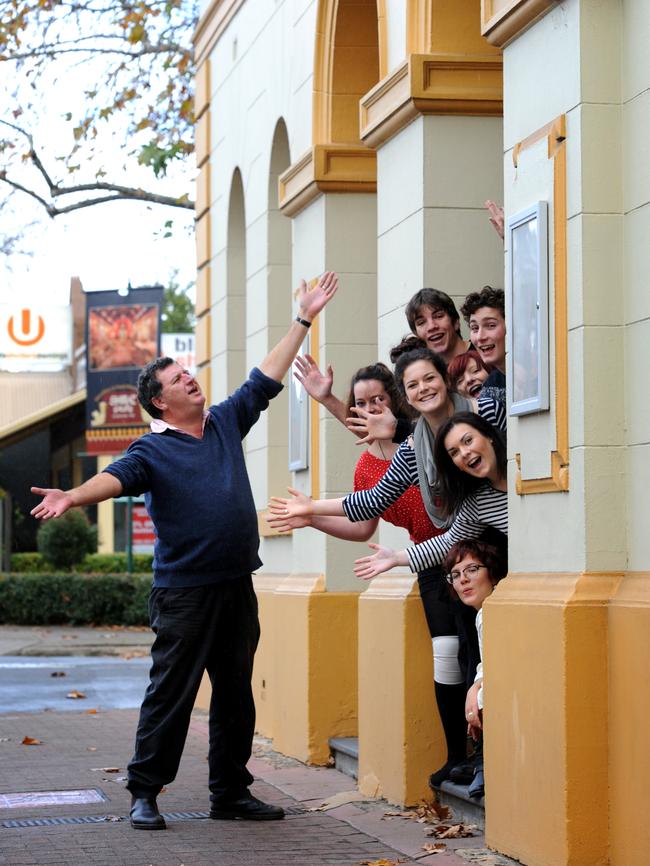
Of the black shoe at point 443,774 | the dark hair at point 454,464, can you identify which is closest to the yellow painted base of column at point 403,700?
the black shoe at point 443,774

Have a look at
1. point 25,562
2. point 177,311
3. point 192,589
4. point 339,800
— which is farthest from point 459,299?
point 177,311

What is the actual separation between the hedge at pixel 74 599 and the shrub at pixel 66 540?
2.97 meters

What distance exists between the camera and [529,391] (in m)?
5.94

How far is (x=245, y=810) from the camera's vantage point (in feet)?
24.1

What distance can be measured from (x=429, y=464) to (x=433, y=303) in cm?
87

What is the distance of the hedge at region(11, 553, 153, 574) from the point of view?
29755 millimetres

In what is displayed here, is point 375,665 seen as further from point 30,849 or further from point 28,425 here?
point 28,425

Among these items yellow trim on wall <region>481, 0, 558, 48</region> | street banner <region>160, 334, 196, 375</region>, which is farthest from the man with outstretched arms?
street banner <region>160, 334, 196, 375</region>

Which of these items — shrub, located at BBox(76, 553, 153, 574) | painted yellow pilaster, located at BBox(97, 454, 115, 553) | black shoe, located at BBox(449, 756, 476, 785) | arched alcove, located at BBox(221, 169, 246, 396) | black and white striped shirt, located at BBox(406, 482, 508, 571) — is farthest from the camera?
painted yellow pilaster, located at BBox(97, 454, 115, 553)

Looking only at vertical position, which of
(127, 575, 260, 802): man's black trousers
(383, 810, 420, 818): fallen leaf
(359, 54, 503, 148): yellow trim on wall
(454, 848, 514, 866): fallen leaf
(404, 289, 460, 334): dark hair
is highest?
(359, 54, 503, 148): yellow trim on wall

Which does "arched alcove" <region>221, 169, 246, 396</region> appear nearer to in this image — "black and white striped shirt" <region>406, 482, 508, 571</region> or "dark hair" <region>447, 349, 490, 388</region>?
"dark hair" <region>447, 349, 490, 388</region>

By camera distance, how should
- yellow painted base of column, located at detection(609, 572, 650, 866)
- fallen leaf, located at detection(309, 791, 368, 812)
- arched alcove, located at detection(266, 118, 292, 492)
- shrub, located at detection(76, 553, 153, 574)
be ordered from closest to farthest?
yellow painted base of column, located at detection(609, 572, 650, 866) < fallen leaf, located at detection(309, 791, 368, 812) < arched alcove, located at detection(266, 118, 292, 492) < shrub, located at detection(76, 553, 153, 574)

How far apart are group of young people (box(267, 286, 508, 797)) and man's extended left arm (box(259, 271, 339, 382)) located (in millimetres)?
453

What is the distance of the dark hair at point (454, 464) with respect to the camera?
6.25 meters
